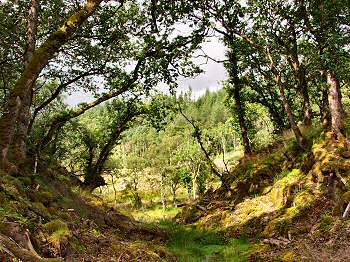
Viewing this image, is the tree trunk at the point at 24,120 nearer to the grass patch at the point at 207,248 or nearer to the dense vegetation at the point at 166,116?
the dense vegetation at the point at 166,116

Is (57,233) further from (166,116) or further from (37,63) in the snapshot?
(166,116)

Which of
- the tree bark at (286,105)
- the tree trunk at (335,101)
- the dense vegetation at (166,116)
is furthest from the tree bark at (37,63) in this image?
the tree trunk at (335,101)

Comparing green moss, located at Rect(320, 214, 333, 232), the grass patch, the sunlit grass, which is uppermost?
green moss, located at Rect(320, 214, 333, 232)

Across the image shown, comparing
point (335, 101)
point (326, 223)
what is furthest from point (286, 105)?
point (326, 223)

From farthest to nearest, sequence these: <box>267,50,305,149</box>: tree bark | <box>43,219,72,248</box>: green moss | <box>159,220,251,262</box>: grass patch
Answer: <box>267,50,305,149</box>: tree bark, <box>159,220,251,262</box>: grass patch, <box>43,219,72,248</box>: green moss

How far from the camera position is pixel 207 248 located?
15633mm

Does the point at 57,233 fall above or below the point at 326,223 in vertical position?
above

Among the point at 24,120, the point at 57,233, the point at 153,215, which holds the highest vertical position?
the point at 24,120

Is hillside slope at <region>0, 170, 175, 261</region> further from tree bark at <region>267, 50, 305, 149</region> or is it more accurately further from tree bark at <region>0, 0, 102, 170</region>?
tree bark at <region>267, 50, 305, 149</region>

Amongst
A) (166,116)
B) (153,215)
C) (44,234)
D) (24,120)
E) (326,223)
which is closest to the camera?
(44,234)

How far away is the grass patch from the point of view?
13.4m

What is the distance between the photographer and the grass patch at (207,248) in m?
13.4

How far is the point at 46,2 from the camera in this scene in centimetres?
1803

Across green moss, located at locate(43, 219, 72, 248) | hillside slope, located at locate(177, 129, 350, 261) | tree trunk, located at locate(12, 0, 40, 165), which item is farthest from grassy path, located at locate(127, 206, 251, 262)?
tree trunk, located at locate(12, 0, 40, 165)
